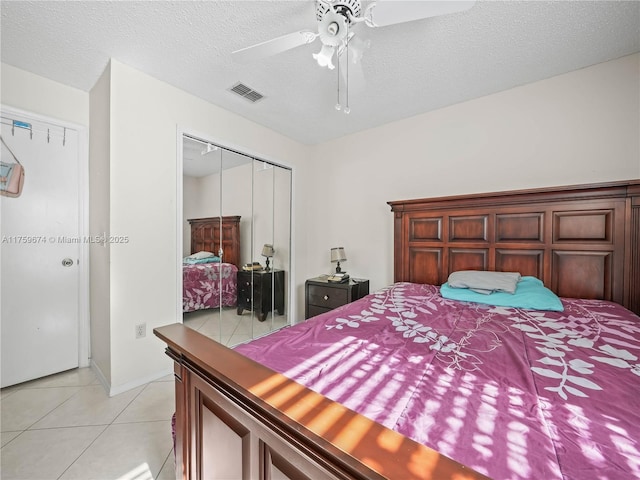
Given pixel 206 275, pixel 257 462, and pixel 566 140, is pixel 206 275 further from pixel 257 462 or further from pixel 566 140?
pixel 566 140

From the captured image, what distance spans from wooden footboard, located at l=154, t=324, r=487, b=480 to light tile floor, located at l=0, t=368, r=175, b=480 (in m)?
0.60

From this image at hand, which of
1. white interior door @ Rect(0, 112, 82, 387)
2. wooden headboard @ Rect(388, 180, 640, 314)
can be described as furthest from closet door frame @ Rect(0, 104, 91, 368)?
wooden headboard @ Rect(388, 180, 640, 314)

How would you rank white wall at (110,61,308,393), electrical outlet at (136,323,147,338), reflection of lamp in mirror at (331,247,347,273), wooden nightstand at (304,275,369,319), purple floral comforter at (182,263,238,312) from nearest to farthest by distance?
white wall at (110,61,308,393) < electrical outlet at (136,323,147,338) < purple floral comforter at (182,263,238,312) < wooden nightstand at (304,275,369,319) < reflection of lamp in mirror at (331,247,347,273)

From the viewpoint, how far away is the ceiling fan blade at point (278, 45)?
4.48 feet

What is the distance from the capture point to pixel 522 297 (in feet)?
5.74

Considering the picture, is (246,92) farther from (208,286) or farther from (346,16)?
(208,286)

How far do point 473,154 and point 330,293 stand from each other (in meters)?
2.03

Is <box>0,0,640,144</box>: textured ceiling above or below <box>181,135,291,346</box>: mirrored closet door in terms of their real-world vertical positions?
above

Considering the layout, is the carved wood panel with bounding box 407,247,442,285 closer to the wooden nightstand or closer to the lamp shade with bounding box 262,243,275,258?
the wooden nightstand

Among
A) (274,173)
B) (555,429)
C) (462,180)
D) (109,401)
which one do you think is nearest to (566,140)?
(462,180)

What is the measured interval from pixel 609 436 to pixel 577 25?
2.32 m

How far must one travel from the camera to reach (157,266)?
2.22m

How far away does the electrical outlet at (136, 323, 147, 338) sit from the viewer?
2109mm

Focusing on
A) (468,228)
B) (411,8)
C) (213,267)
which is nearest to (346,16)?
(411,8)
